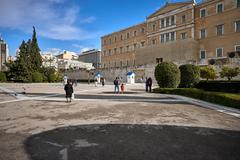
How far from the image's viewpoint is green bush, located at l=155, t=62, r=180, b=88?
1880cm

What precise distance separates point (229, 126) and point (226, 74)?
57.1ft

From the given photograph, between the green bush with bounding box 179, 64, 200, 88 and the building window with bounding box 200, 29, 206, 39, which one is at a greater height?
the building window with bounding box 200, 29, 206, 39

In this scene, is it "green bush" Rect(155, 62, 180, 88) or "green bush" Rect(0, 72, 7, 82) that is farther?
"green bush" Rect(0, 72, 7, 82)

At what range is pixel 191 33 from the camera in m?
41.9

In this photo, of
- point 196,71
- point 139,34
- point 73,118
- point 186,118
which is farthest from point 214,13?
point 73,118

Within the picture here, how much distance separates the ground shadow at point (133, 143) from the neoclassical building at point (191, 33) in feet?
86.0

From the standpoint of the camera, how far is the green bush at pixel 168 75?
61.7 ft

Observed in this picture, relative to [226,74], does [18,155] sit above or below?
below

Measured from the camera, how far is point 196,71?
766 inches

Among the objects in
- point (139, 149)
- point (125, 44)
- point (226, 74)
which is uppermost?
point (125, 44)

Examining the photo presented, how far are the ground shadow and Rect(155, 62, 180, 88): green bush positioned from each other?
513 inches

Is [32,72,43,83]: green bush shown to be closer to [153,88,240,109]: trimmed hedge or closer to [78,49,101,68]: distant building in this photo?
[153,88,240,109]: trimmed hedge

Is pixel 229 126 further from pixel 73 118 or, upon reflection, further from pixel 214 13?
pixel 214 13

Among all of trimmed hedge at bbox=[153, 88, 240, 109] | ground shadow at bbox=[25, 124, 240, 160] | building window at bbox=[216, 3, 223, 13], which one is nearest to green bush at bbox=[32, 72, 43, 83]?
trimmed hedge at bbox=[153, 88, 240, 109]
